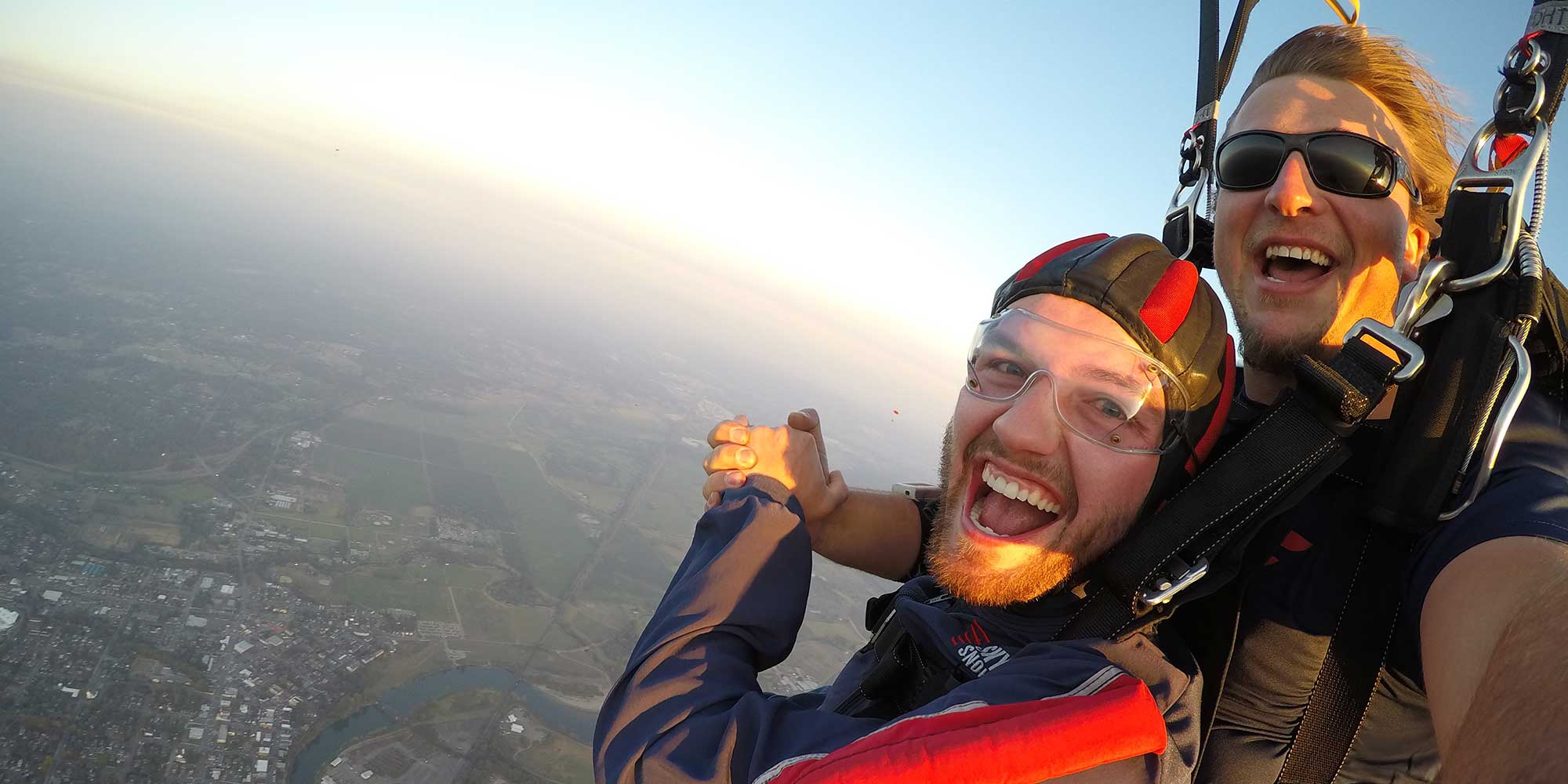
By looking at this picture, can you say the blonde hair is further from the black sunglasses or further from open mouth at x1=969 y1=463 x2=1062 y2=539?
open mouth at x1=969 y1=463 x2=1062 y2=539

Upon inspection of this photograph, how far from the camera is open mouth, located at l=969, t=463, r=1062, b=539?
169 centimetres

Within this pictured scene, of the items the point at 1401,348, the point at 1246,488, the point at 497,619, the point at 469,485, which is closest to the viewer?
the point at 1401,348

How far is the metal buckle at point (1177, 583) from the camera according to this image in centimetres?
134

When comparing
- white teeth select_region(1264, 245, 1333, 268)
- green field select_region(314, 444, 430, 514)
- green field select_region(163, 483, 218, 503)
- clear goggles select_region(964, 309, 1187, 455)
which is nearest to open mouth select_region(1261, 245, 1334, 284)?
white teeth select_region(1264, 245, 1333, 268)

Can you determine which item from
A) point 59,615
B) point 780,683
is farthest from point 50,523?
point 780,683

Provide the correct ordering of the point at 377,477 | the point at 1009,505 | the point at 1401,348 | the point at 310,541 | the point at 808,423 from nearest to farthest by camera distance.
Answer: the point at 1401,348, the point at 1009,505, the point at 808,423, the point at 310,541, the point at 377,477

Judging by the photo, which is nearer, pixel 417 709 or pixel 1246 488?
pixel 1246 488

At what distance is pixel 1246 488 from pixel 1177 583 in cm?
25

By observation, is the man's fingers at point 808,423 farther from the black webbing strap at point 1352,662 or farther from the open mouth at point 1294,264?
the open mouth at point 1294,264

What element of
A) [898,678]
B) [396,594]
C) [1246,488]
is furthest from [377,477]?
→ [1246,488]

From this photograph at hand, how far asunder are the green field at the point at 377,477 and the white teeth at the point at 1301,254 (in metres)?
29.3

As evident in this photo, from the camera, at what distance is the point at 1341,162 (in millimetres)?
1902

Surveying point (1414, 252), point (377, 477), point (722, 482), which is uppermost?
point (1414, 252)

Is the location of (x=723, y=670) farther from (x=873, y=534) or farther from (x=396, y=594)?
(x=396, y=594)
